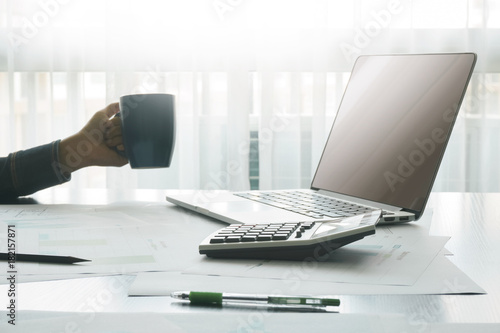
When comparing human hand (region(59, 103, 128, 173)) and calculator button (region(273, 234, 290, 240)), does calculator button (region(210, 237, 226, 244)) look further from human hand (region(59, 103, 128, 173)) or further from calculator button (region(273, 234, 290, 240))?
human hand (region(59, 103, 128, 173))

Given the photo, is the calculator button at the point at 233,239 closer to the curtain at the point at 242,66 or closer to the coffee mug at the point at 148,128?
the coffee mug at the point at 148,128

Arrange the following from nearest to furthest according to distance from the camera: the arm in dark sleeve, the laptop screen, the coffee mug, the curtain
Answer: the laptop screen < the coffee mug < the arm in dark sleeve < the curtain

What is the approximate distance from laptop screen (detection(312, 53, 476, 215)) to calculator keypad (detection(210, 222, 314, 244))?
20 centimetres

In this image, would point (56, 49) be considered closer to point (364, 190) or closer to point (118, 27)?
point (118, 27)

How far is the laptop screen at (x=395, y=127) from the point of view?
75cm

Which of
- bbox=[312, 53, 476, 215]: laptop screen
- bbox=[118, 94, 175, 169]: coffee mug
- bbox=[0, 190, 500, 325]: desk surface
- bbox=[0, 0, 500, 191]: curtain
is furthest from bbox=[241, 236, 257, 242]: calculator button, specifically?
bbox=[0, 0, 500, 191]: curtain

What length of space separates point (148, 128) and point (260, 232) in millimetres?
368

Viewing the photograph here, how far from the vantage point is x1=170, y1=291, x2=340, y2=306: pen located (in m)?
0.44

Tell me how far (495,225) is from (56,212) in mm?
578

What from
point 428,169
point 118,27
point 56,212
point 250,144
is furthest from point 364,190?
point 118,27

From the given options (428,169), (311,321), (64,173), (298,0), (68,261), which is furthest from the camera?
(298,0)

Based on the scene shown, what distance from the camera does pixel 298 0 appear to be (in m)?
1.98

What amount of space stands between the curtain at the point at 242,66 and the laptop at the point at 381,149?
3.29ft

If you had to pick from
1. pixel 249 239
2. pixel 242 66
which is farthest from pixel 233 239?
pixel 242 66
